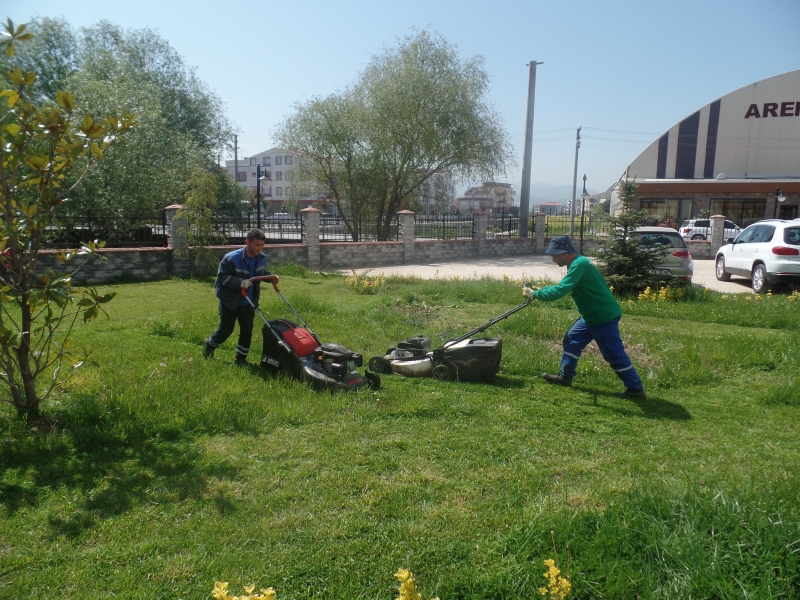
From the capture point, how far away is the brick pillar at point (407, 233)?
22.2 metres

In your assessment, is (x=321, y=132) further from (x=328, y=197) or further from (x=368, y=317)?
(x=368, y=317)

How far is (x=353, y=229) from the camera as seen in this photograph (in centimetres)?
2528

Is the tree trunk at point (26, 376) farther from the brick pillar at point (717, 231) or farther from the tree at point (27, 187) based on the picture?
the brick pillar at point (717, 231)

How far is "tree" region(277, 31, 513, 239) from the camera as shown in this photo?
24953 millimetres

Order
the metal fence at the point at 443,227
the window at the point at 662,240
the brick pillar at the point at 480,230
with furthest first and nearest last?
the brick pillar at the point at 480,230 < the metal fence at the point at 443,227 < the window at the point at 662,240

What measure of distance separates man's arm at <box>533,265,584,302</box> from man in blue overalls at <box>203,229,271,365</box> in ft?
9.68

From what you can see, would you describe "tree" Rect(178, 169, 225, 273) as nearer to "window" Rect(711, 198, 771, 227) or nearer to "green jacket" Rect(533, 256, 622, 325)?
"green jacket" Rect(533, 256, 622, 325)

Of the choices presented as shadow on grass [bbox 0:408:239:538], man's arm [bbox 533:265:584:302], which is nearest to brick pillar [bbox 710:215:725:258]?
man's arm [bbox 533:265:584:302]

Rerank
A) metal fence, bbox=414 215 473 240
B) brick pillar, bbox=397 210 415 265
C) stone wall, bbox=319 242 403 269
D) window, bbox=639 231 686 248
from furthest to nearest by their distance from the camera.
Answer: metal fence, bbox=414 215 473 240
brick pillar, bbox=397 210 415 265
stone wall, bbox=319 242 403 269
window, bbox=639 231 686 248

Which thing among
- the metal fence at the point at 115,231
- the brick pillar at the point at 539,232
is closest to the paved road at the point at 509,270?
the brick pillar at the point at 539,232

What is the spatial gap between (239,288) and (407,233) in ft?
53.3

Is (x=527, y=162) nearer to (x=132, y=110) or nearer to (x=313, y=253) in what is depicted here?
(x=313, y=253)

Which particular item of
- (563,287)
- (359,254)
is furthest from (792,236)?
(359,254)

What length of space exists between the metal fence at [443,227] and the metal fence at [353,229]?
0.94 m
